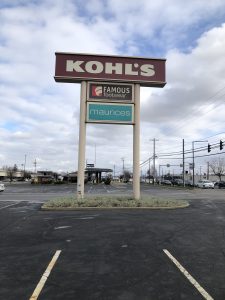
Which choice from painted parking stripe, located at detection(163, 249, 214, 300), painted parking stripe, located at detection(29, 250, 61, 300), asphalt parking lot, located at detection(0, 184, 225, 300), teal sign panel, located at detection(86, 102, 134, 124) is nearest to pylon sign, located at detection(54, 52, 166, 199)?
teal sign panel, located at detection(86, 102, 134, 124)

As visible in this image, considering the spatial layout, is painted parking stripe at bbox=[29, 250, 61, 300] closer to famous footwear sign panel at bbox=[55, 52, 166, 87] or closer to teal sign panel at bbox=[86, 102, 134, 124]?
teal sign panel at bbox=[86, 102, 134, 124]

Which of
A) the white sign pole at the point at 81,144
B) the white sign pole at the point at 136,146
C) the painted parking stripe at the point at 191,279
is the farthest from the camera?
the white sign pole at the point at 136,146

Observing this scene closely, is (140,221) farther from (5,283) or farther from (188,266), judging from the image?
(5,283)

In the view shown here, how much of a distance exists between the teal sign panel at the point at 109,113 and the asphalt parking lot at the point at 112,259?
8915mm

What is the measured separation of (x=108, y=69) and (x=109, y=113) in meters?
2.80

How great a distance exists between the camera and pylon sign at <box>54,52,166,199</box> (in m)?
20.8

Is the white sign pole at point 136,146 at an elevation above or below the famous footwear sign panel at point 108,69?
below

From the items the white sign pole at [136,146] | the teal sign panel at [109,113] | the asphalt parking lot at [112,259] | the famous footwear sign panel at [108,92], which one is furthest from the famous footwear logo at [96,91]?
the asphalt parking lot at [112,259]

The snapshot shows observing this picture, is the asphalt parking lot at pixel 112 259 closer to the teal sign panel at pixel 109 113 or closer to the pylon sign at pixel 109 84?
the pylon sign at pixel 109 84

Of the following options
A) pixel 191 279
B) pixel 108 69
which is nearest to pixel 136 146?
pixel 108 69

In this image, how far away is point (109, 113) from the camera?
20.7 m

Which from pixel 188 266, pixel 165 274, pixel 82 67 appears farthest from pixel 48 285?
pixel 82 67

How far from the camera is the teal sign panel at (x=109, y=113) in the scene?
2072cm

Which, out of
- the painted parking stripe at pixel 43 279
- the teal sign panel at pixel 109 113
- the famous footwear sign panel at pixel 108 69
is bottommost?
the painted parking stripe at pixel 43 279
